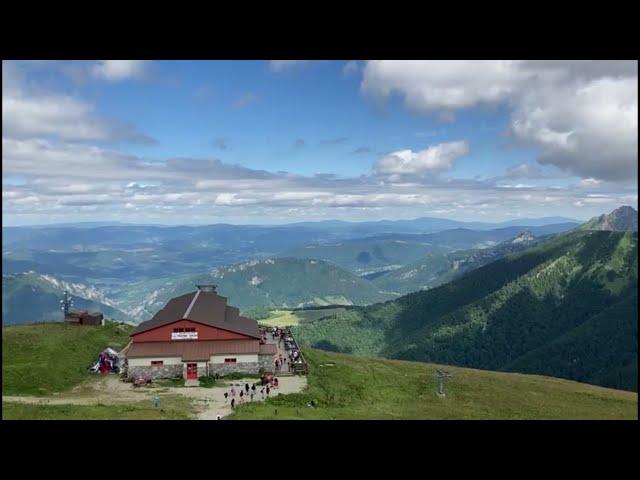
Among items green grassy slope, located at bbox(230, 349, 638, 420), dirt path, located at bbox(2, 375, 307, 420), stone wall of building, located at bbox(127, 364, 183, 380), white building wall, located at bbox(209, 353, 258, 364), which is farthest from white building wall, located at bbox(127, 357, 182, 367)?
green grassy slope, located at bbox(230, 349, 638, 420)

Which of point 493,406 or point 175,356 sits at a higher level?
point 175,356

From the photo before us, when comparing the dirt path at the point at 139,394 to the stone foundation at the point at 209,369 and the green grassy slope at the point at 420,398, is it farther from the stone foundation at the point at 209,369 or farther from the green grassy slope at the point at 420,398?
the green grassy slope at the point at 420,398

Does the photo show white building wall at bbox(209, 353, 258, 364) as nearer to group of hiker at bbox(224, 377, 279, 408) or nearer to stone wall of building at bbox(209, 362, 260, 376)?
stone wall of building at bbox(209, 362, 260, 376)

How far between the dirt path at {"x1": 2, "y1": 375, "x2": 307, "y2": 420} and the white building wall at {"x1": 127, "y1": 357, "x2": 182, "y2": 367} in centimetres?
222

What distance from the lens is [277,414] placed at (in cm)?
3603

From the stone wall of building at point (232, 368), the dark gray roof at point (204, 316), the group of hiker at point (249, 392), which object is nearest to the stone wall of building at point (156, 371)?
the stone wall of building at point (232, 368)

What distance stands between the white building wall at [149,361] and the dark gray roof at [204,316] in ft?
12.6

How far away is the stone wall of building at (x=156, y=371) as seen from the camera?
157 feet

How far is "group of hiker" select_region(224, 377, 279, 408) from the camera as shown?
4131 cm
